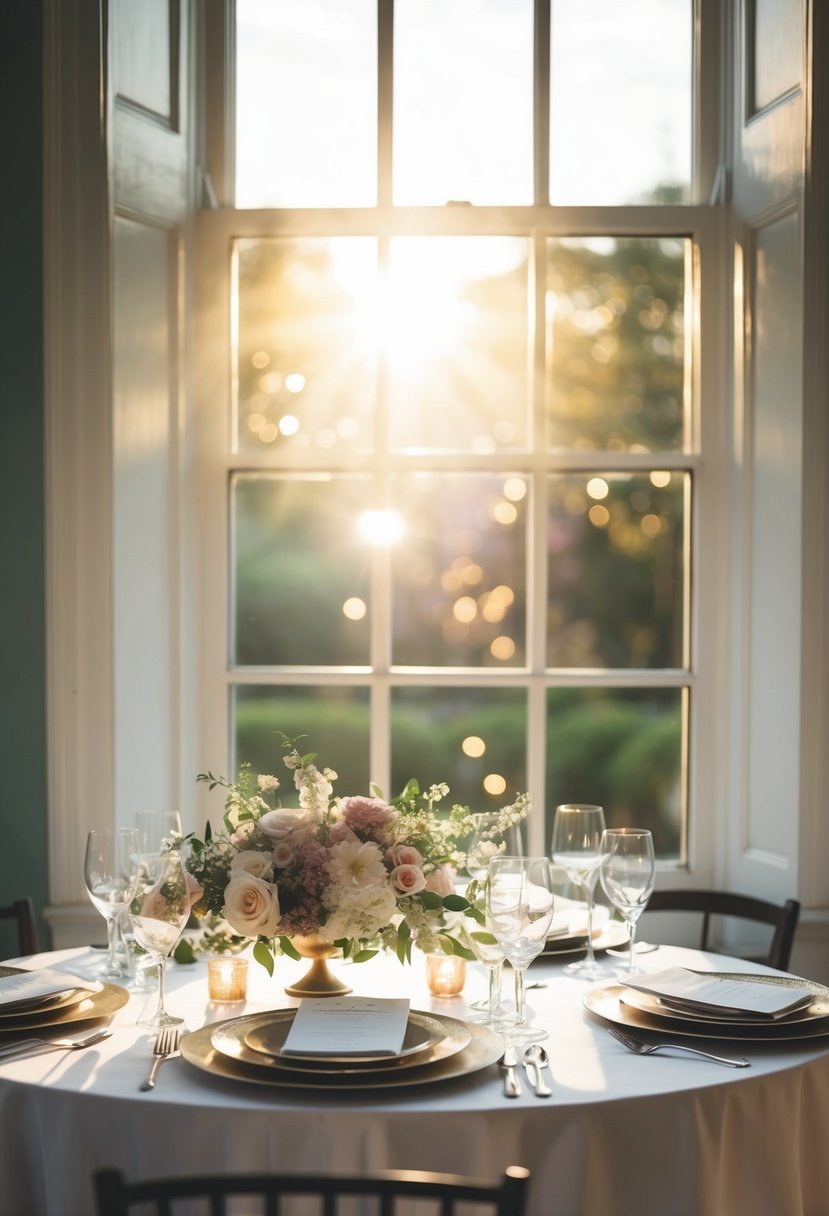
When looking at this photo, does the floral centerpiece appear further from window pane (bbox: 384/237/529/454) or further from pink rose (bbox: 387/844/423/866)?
window pane (bbox: 384/237/529/454)

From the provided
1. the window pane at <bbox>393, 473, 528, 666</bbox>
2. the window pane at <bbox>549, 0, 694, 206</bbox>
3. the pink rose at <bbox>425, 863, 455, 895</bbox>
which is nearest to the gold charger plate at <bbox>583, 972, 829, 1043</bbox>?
the pink rose at <bbox>425, 863, 455, 895</bbox>

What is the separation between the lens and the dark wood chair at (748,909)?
7.43ft

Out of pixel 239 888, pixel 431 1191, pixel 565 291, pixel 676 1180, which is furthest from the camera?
pixel 565 291

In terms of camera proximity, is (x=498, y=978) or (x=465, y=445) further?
(x=465, y=445)

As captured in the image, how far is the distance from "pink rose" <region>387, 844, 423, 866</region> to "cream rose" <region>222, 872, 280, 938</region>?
0.54 feet

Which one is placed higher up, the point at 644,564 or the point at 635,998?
the point at 644,564

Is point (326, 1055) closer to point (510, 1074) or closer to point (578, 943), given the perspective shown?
point (510, 1074)

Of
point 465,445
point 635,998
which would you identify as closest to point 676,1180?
point 635,998

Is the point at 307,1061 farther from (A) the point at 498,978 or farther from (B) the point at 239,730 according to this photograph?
(B) the point at 239,730

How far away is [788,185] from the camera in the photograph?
8.98 ft

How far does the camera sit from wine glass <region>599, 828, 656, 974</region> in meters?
1.89

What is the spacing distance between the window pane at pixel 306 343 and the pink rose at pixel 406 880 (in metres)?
1.52

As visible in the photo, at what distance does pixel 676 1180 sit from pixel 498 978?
1.26ft

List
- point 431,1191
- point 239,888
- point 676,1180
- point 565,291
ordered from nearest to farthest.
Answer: point 431,1191 < point 676,1180 < point 239,888 < point 565,291
